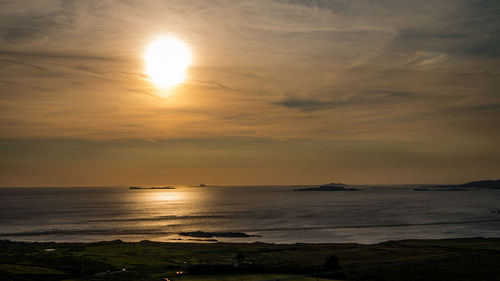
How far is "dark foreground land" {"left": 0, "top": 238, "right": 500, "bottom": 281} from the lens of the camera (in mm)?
50306

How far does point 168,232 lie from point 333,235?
165 ft

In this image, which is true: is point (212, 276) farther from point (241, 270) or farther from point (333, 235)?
point (333, 235)

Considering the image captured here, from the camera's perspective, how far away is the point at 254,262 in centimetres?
6794

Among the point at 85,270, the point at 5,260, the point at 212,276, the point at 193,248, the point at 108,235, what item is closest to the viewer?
the point at 212,276

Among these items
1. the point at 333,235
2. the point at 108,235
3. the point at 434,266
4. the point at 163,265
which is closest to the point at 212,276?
the point at 163,265

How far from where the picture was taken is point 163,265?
65500mm

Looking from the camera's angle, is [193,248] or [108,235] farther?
[108,235]

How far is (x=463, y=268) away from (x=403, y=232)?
7677cm

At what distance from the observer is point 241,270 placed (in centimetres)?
5353

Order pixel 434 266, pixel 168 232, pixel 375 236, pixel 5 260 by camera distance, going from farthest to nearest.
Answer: pixel 168 232 → pixel 375 236 → pixel 5 260 → pixel 434 266

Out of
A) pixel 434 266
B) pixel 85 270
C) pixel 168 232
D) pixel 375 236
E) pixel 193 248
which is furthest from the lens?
pixel 168 232

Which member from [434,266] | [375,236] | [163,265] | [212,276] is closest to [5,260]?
[163,265]

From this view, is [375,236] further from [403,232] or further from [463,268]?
[463,268]

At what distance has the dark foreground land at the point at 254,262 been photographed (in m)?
50.3
